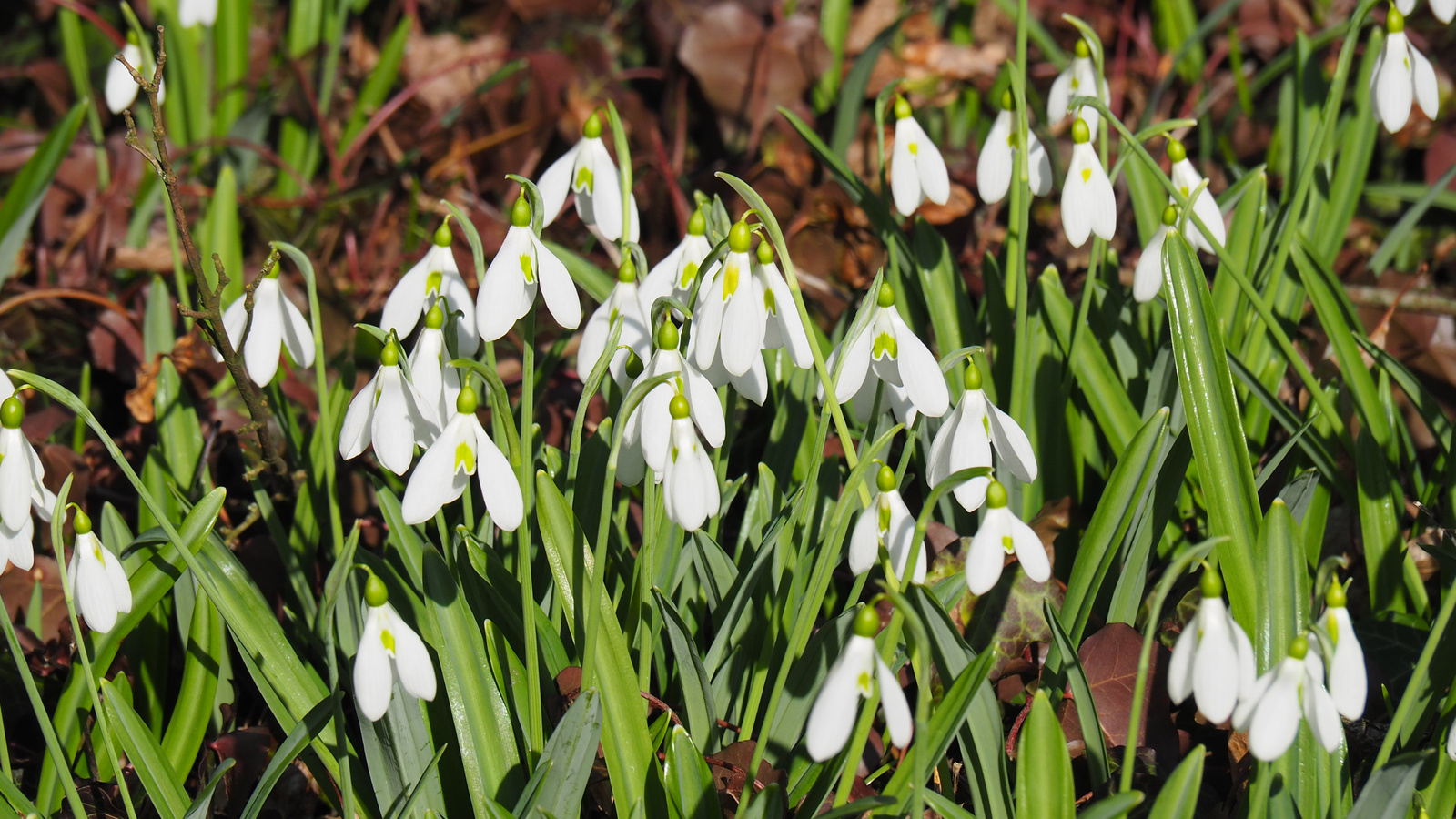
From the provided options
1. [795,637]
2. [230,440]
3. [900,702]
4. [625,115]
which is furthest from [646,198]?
[900,702]

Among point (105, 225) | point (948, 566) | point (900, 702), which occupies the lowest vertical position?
point (948, 566)

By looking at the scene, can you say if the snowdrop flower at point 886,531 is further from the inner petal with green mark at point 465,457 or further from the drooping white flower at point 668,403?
the inner petal with green mark at point 465,457

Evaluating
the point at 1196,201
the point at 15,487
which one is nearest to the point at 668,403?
the point at 15,487

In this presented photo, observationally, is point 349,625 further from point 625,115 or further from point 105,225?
point 625,115

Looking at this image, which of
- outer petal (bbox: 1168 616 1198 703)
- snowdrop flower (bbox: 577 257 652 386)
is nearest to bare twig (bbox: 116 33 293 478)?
snowdrop flower (bbox: 577 257 652 386)

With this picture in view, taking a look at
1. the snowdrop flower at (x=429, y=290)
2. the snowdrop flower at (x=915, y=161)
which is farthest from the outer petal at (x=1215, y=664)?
the snowdrop flower at (x=429, y=290)
